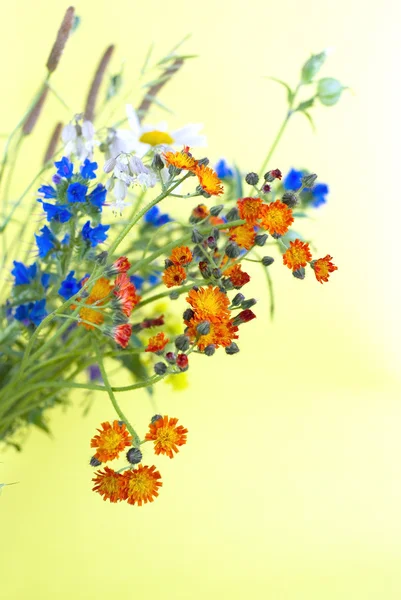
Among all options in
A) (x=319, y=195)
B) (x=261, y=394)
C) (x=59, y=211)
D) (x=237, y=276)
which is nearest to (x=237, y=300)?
(x=237, y=276)

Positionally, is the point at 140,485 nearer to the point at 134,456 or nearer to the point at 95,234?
the point at 134,456

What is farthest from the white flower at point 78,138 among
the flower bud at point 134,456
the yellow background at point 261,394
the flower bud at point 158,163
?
the yellow background at point 261,394

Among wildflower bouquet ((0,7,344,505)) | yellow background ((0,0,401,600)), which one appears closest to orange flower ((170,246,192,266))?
wildflower bouquet ((0,7,344,505))

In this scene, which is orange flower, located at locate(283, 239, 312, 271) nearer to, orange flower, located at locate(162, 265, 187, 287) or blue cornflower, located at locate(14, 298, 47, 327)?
orange flower, located at locate(162, 265, 187, 287)

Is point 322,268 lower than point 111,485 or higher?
higher

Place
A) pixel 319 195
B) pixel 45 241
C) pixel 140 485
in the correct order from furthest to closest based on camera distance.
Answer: pixel 319 195, pixel 45 241, pixel 140 485

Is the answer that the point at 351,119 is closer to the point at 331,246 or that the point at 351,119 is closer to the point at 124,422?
the point at 331,246

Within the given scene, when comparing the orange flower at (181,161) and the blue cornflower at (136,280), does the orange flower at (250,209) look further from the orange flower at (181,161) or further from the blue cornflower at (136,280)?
the blue cornflower at (136,280)
